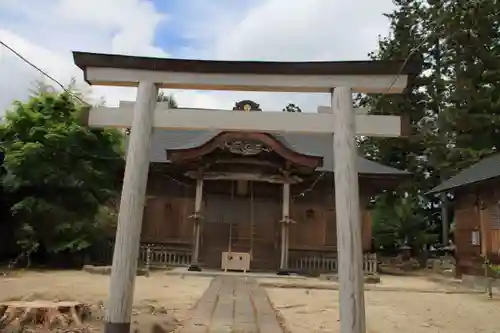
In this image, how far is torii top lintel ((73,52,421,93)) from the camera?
5094 mm

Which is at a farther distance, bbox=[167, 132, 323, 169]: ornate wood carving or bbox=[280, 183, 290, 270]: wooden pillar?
bbox=[280, 183, 290, 270]: wooden pillar

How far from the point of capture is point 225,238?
1616 centimetres

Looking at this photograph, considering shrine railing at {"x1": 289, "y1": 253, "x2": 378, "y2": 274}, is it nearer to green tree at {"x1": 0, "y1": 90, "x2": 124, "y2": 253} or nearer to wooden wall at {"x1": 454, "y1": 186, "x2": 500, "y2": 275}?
wooden wall at {"x1": 454, "y1": 186, "x2": 500, "y2": 275}

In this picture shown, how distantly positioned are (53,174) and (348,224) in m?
11.9

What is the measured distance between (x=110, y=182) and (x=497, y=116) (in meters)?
16.7

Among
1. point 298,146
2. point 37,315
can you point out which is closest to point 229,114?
point 37,315

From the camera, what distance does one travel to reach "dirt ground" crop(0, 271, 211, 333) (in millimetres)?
6203

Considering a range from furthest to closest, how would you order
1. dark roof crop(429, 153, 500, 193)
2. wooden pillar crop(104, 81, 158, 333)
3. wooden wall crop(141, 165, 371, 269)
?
wooden wall crop(141, 165, 371, 269), dark roof crop(429, 153, 500, 193), wooden pillar crop(104, 81, 158, 333)

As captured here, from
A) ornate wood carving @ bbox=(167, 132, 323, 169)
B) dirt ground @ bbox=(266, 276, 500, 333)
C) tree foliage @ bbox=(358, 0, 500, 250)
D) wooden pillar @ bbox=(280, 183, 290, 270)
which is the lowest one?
dirt ground @ bbox=(266, 276, 500, 333)

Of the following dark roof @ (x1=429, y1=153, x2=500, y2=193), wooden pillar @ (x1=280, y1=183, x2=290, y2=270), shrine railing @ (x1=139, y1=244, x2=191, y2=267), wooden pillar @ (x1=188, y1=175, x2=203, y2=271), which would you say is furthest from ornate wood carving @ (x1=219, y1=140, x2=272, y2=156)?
dark roof @ (x1=429, y1=153, x2=500, y2=193)

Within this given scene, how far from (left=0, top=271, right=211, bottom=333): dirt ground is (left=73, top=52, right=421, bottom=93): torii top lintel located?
2820 mm

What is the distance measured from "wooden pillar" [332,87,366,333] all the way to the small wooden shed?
874 cm

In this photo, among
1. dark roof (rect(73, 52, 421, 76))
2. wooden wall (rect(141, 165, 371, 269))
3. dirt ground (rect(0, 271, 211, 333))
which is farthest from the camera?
wooden wall (rect(141, 165, 371, 269))

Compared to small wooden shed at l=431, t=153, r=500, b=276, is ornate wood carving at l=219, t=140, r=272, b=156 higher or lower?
higher
